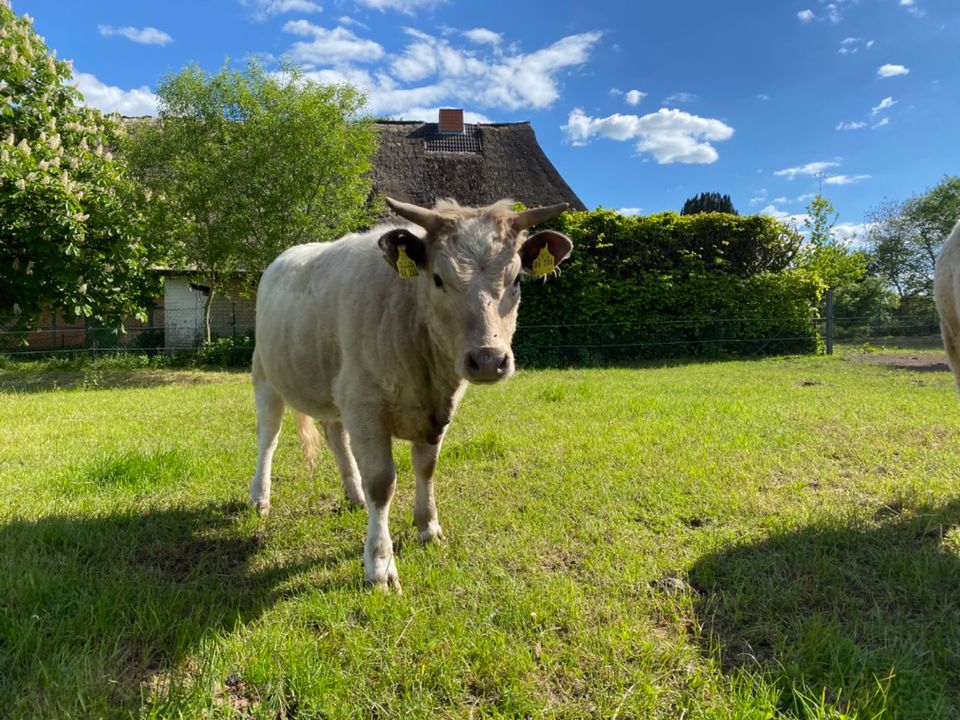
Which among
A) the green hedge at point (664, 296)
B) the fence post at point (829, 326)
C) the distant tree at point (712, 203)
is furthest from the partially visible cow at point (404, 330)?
the distant tree at point (712, 203)

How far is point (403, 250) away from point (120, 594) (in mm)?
2177

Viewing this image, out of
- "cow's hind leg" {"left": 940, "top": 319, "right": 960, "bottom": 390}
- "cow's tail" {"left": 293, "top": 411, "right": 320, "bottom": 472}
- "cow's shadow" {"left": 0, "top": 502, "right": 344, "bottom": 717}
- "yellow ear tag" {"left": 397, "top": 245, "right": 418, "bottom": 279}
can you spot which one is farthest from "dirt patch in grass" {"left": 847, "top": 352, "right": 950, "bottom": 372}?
"cow's shadow" {"left": 0, "top": 502, "right": 344, "bottom": 717}

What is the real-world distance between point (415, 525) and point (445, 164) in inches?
896

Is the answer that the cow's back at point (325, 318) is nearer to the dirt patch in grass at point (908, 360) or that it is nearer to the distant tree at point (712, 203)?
the dirt patch in grass at point (908, 360)

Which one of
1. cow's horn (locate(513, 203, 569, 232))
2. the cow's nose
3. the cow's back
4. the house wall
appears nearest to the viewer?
the cow's nose

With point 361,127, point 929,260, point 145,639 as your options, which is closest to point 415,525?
point 145,639

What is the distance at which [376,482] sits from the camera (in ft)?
9.76

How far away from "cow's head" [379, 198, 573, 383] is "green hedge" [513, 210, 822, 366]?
470 inches

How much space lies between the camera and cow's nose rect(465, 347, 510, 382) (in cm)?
238

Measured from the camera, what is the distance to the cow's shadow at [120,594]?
2.01 meters

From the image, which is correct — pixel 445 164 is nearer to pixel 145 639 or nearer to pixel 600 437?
pixel 600 437

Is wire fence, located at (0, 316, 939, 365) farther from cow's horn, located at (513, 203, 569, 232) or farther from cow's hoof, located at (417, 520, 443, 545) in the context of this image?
cow's horn, located at (513, 203, 569, 232)

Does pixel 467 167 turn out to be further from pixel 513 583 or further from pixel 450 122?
pixel 513 583

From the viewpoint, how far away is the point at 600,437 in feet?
19.1
